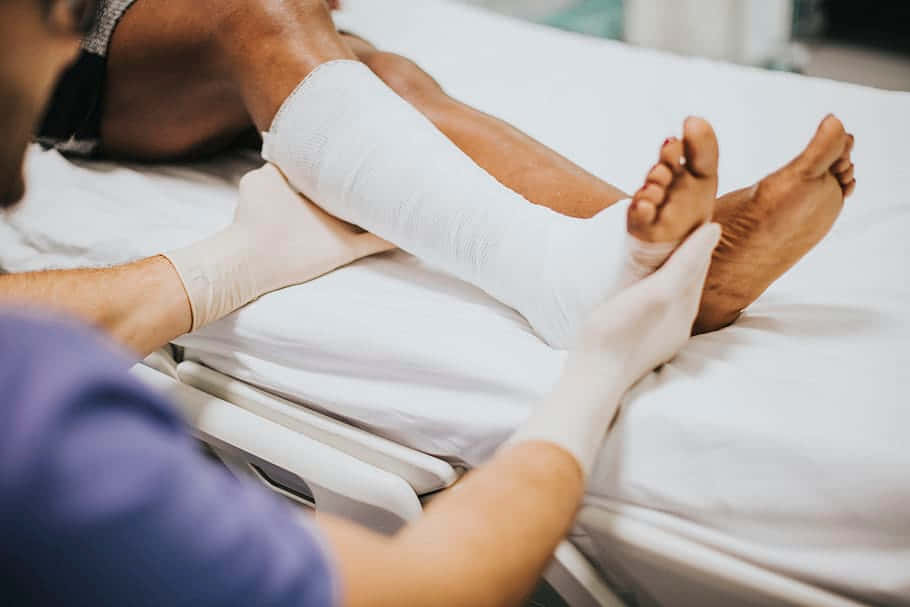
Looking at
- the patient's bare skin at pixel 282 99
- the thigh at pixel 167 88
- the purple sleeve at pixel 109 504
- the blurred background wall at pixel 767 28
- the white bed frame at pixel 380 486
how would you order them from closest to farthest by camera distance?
1. the purple sleeve at pixel 109 504
2. the white bed frame at pixel 380 486
3. the patient's bare skin at pixel 282 99
4. the thigh at pixel 167 88
5. the blurred background wall at pixel 767 28

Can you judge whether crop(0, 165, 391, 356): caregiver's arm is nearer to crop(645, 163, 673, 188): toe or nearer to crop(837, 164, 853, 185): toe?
crop(645, 163, 673, 188): toe

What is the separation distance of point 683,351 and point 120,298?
60cm

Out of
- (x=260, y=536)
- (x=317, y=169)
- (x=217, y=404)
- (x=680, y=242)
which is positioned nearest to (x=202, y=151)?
(x=317, y=169)

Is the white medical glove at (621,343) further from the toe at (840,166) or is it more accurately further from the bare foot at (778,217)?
the toe at (840,166)

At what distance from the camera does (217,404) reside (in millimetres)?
837

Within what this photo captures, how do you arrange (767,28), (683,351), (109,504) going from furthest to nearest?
(767,28) < (683,351) < (109,504)

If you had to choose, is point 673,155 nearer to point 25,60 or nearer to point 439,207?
point 439,207

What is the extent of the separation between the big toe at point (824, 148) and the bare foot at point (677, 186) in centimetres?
9

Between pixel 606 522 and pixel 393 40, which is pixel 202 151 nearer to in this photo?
pixel 393 40

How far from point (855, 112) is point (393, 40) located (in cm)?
81

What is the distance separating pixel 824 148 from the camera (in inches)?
26.8

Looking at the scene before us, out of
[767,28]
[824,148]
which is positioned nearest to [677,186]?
[824,148]

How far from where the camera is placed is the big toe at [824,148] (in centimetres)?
68

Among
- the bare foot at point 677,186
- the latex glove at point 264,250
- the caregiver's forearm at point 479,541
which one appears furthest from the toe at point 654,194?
the latex glove at point 264,250
